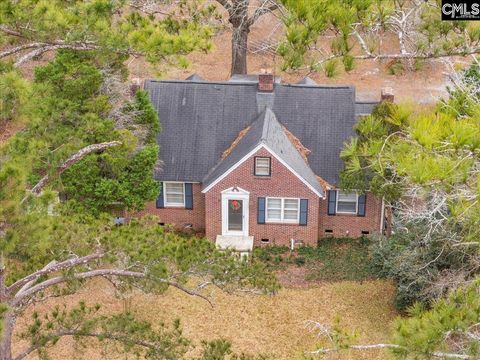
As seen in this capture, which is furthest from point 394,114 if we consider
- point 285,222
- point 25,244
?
point 285,222

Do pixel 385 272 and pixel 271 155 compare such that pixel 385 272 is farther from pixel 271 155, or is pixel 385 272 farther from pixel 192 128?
pixel 192 128

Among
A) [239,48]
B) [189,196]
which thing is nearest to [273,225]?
[189,196]

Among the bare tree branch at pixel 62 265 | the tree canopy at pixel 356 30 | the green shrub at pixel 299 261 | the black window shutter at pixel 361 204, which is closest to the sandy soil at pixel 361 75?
the black window shutter at pixel 361 204

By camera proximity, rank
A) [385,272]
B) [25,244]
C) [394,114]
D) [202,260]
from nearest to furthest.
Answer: [394,114] → [25,244] → [202,260] → [385,272]

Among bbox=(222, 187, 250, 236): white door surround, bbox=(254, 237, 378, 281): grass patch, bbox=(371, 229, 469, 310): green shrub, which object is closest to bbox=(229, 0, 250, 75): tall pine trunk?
bbox=(222, 187, 250, 236): white door surround

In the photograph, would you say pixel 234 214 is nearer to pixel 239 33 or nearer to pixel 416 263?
pixel 416 263

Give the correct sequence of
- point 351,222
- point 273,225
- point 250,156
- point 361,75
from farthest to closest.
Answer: point 361,75, point 351,222, point 273,225, point 250,156
